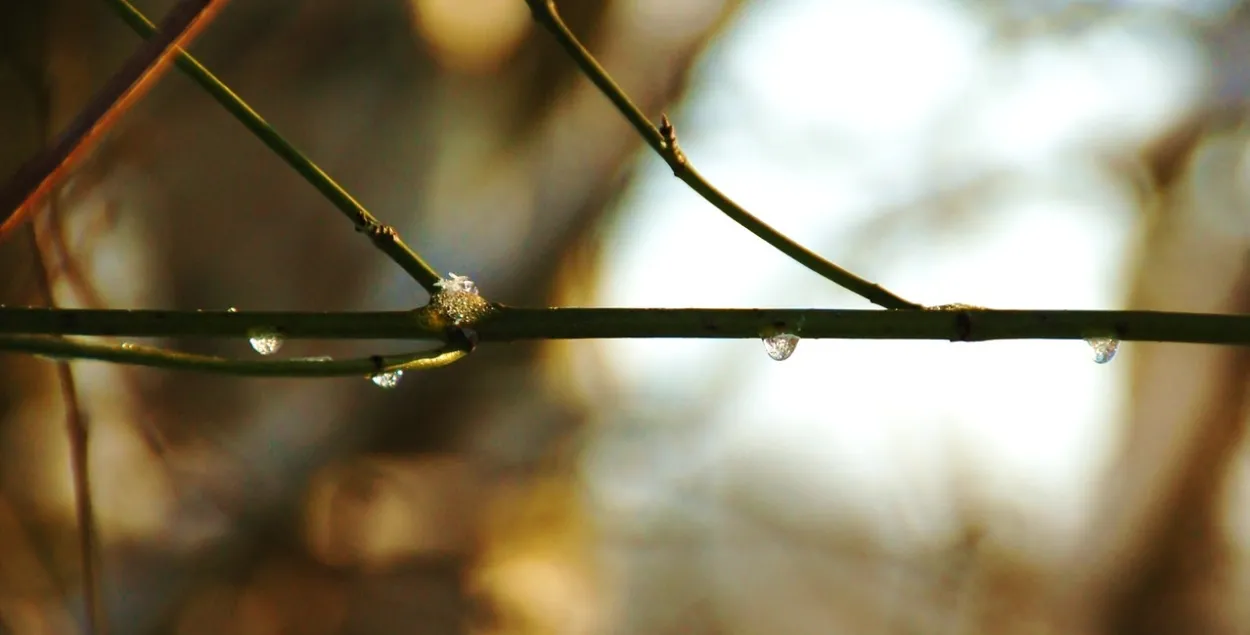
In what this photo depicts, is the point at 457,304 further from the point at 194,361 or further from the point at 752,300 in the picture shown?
the point at 752,300

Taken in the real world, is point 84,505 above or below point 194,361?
above

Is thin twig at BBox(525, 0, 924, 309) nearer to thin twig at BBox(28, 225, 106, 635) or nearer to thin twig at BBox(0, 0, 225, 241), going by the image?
thin twig at BBox(0, 0, 225, 241)

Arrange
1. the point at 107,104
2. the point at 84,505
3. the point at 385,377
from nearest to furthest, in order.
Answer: the point at 107,104
the point at 385,377
the point at 84,505

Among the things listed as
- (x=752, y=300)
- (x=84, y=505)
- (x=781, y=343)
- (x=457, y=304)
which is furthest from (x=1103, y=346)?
(x=84, y=505)

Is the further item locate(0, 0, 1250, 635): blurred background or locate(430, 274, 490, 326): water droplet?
locate(0, 0, 1250, 635): blurred background

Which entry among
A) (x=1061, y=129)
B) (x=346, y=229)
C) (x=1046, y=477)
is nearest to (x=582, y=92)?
(x=346, y=229)

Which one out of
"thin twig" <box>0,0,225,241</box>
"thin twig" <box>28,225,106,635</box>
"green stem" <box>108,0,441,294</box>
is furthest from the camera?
"thin twig" <box>28,225,106,635</box>

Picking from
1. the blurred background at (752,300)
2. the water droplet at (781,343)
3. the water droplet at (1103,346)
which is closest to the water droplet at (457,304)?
the water droplet at (781,343)

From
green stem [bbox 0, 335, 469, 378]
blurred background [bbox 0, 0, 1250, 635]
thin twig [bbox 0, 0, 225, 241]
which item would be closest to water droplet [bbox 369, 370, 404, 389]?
green stem [bbox 0, 335, 469, 378]
